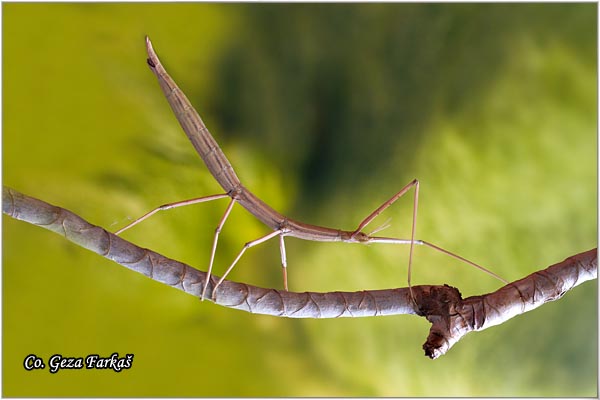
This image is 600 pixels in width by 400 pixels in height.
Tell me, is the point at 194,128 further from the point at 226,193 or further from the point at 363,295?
the point at 363,295

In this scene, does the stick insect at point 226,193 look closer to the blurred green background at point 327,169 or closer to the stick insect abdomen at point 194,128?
the stick insect abdomen at point 194,128

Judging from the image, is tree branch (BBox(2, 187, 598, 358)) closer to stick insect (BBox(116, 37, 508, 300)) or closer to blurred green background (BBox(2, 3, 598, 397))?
stick insect (BBox(116, 37, 508, 300))

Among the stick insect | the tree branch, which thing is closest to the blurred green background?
the stick insect

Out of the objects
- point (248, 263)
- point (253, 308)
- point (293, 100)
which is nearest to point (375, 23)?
point (293, 100)

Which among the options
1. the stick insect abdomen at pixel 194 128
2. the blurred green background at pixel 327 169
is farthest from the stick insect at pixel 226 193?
the blurred green background at pixel 327 169

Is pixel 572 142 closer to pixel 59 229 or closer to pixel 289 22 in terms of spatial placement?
pixel 289 22

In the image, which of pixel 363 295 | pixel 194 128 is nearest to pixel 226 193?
pixel 194 128
